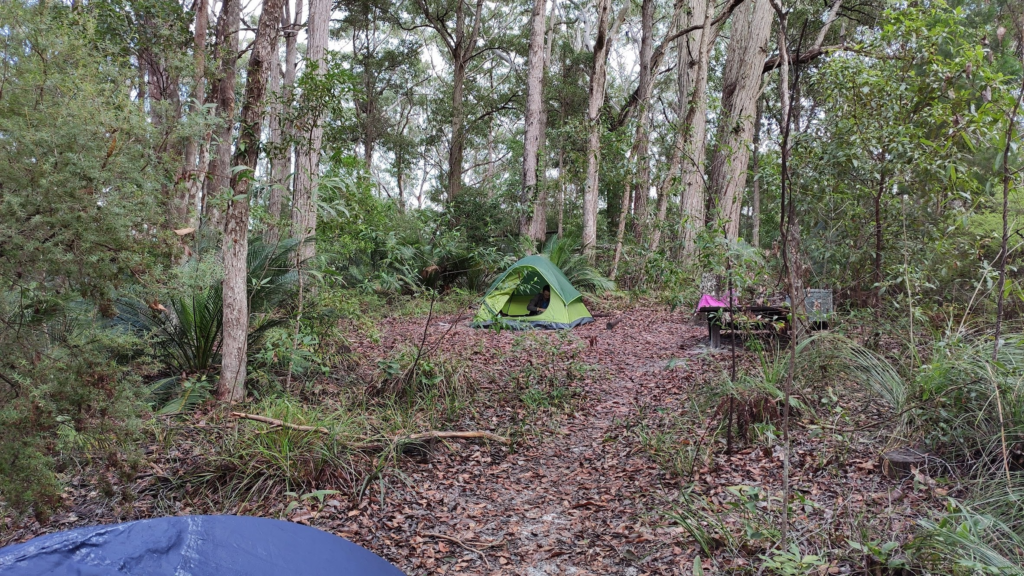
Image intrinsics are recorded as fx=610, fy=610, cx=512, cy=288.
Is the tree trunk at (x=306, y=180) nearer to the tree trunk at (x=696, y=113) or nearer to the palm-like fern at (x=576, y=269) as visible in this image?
the tree trunk at (x=696, y=113)

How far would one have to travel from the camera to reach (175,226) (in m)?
3.38

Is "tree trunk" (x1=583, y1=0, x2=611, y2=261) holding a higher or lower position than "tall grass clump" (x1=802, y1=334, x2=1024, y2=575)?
higher

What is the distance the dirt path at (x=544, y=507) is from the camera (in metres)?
3.26

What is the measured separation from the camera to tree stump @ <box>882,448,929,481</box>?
336cm

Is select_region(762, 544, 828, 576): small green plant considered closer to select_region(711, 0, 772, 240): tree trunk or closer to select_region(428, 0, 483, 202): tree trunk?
select_region(711, 0, 772, 240): tree trunk

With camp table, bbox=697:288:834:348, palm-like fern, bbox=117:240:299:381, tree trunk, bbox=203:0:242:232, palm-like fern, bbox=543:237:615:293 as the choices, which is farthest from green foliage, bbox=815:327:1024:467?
palm-like fern, bbox=543:237:615:293

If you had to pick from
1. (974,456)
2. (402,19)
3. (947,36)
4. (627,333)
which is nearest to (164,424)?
(974,456)

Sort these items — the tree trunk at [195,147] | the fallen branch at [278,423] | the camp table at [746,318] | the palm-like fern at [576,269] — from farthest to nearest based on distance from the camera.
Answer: the palm-like fern at [576,269], the camp table at [746,318], the fallen branch at [278,423], the tree trunk at [195,147]

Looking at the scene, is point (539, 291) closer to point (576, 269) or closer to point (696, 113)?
point (576, 269)

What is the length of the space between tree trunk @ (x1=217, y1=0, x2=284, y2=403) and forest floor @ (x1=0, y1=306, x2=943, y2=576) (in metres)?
0.45

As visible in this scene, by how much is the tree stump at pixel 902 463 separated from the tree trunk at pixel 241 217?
181 inches

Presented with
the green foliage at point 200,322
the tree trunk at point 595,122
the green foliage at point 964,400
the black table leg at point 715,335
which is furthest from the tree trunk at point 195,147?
the tree trunk at point 595,122

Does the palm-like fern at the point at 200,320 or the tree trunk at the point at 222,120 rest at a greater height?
the tree trunk at the point at 222,120

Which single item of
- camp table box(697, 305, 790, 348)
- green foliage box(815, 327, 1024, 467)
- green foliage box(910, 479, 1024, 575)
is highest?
camp table box(697, 305, 790, 348)
